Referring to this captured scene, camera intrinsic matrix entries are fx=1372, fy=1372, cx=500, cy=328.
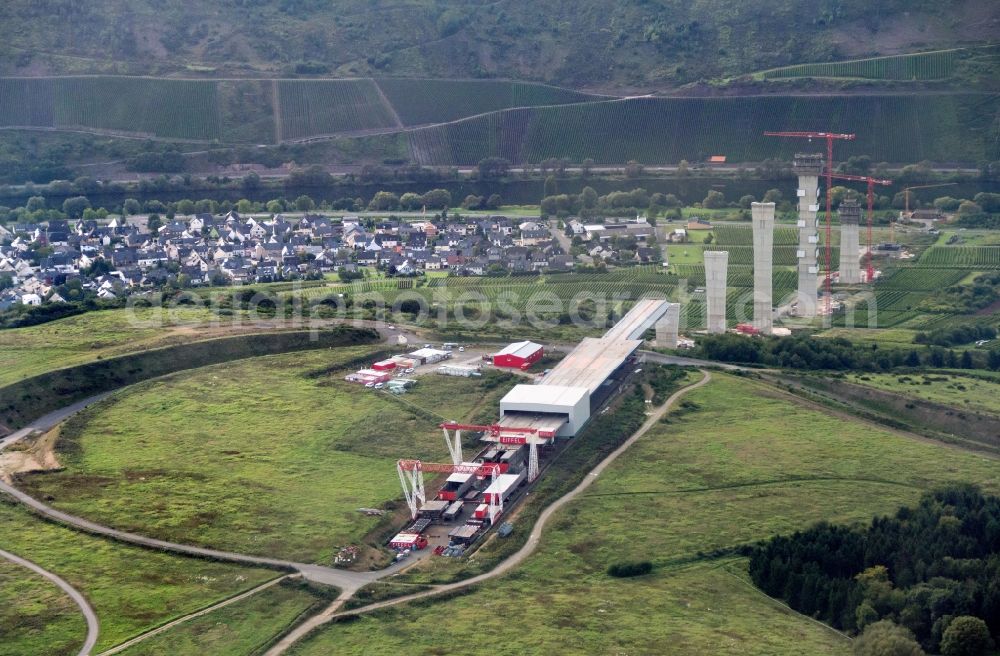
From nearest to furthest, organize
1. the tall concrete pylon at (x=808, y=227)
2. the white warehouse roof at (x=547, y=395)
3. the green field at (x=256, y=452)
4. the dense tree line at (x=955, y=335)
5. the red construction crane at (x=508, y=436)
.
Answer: the green field at (x=256, y=452) < the red construction crane at (x=508, y=436) < the white warehouse roof at (x=547, y=395) < the dense tree line at (x=955, y=335) < the tall concrete pylon at (x=808, y=227)

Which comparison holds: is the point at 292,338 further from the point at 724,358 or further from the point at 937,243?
the point at 937,243

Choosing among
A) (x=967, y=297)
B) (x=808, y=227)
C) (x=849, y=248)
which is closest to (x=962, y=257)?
(x=849, y=248)

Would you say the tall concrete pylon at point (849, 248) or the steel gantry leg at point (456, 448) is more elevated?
the tall concrete pylon at point (849, 248)

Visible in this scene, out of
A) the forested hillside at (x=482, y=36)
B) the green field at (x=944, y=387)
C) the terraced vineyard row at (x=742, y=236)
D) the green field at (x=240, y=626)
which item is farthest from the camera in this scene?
the forested hillside at (x=482, y=36)

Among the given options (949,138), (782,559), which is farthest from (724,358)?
(949,138)

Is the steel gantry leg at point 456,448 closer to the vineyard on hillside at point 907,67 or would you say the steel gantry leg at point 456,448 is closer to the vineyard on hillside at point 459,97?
the vineyard on hillside at point 459,97

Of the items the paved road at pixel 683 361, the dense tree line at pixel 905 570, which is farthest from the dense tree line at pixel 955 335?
the dense tree line at pixel 905 570

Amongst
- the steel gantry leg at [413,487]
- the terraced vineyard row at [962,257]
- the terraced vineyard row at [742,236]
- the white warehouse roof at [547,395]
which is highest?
the terraced vineyard row at [742,236]
